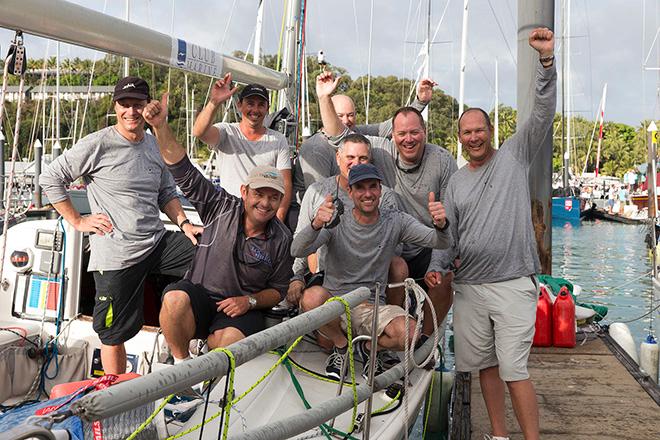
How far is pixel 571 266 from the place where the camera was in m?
22.4

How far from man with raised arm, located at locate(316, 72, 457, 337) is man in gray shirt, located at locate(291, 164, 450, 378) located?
1.26ft

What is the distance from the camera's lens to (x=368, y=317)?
13.3ft

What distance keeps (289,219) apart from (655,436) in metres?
2.95

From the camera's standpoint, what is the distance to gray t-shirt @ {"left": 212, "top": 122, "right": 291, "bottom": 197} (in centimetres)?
506

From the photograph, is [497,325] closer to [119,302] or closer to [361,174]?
[361,174]

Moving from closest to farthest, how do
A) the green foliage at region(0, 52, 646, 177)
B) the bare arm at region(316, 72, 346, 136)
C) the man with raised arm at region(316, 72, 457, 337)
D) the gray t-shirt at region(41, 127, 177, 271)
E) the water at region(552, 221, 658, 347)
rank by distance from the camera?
the gray t-shirt at region(41, 127, 177, 271), the man with raised arm at region(316, 72, 457, 337), the bare arm at region(316, 72, 346, 136), the water at region(552, 221, 658, 347), the green foliage at region(0, 52, 646, 177)

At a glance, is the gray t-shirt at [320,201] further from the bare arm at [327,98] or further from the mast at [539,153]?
the mast at [539,153]

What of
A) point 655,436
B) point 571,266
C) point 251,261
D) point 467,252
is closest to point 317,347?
point 251,261

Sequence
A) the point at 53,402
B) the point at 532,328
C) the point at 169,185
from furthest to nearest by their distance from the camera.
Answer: the point at 169,185 → the point at 532,328 → the point at 53,402

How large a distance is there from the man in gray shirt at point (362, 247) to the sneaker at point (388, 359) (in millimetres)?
125

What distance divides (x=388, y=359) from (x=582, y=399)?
2063 millimetres

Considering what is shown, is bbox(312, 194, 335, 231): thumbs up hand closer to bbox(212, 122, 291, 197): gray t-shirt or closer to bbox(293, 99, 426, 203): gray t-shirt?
bbox(212, 122, 291, 197): gray t-shirt

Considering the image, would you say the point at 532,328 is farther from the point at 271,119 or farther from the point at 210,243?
the point at 271,119

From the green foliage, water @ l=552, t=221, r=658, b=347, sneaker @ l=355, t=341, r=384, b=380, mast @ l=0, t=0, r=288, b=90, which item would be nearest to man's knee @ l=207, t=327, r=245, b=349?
sneaker @ l=355, t=341, r=384, b=380
